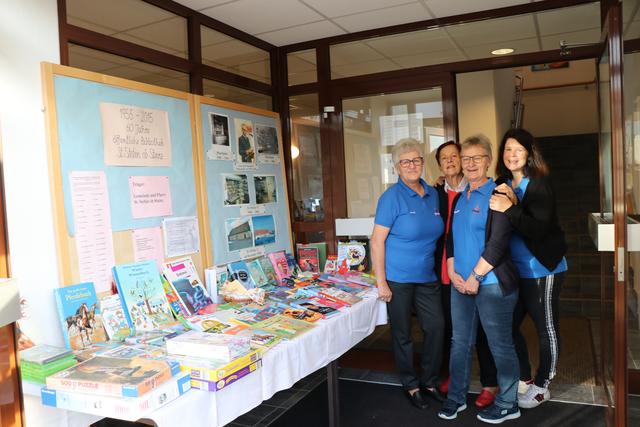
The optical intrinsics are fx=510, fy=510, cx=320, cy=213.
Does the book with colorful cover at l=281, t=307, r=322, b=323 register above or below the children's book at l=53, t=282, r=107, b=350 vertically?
below

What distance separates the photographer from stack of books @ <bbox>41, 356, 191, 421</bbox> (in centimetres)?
171

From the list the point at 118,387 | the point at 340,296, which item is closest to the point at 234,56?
the point at 340,296

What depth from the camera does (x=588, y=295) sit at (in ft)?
18.1

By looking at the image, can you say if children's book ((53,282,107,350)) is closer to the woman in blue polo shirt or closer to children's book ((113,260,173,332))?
children's book ((113,260,173,332))

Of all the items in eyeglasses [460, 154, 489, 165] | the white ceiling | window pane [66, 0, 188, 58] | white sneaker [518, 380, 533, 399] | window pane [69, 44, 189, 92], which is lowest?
white sneaker [518, 380, 533, 399]

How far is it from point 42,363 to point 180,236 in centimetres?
117

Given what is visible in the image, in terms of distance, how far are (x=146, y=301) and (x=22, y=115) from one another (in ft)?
3.52

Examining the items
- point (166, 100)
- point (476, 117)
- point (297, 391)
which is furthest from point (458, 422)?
point (476, 117)

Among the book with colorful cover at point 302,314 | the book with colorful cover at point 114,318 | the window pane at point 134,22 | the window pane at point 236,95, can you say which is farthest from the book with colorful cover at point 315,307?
the window pane at point 134,22

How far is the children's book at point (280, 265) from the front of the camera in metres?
3.83

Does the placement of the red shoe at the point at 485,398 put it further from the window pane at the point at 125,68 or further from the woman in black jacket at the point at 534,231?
the window pane at the point at 125,68

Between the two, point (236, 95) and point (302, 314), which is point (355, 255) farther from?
point (236, 95)

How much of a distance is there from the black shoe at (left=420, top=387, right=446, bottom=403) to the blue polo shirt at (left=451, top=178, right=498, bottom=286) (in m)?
0.92

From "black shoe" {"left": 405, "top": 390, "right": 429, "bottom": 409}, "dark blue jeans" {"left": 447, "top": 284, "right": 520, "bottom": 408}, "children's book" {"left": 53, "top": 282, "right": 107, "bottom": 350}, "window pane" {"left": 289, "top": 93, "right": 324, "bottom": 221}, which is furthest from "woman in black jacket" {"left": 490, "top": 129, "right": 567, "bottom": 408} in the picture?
"children's book" {"left": 53, "top": 282, "right": 107, "bottom": 350}
